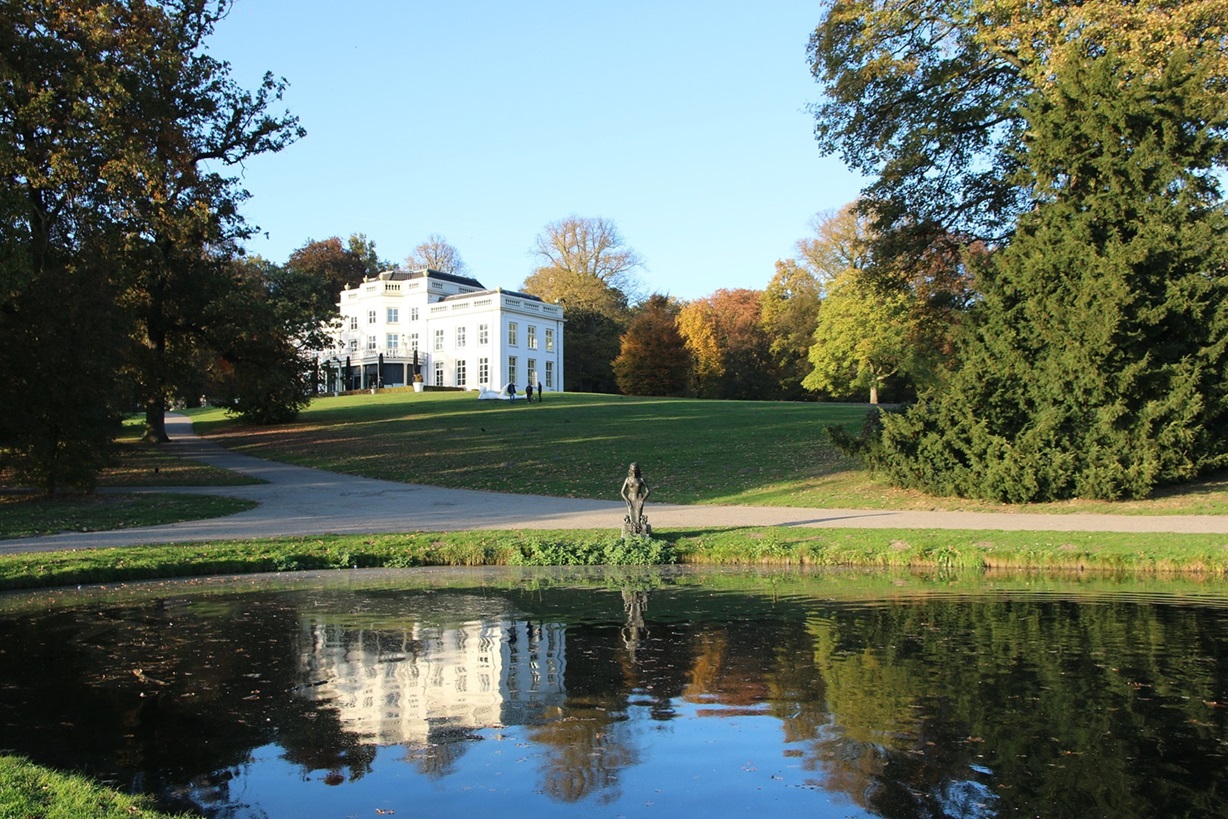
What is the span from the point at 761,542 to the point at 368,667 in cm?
795

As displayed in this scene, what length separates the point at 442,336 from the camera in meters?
80.4

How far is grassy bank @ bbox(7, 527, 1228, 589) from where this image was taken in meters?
13.2

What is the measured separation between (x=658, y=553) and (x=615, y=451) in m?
17.3

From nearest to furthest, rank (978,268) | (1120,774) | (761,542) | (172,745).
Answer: (1120,774)
(172,745)
(761,542)
(978,268)

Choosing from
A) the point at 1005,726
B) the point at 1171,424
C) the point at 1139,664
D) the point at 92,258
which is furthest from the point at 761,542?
the point at 92,258

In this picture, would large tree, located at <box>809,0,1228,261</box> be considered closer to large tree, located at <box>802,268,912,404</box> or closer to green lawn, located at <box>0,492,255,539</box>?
green lawn, located at <box>0,492,255,539</box>

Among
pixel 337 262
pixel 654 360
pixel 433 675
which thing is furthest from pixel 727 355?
pixel 433 675

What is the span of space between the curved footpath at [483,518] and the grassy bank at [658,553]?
1.43 meters

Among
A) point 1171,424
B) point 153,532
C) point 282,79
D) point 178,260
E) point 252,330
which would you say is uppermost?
point 282,79

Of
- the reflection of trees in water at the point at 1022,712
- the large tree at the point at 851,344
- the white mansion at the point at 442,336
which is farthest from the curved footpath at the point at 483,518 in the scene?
the white mansion at the point at 442,336

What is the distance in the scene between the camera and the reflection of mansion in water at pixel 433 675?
6.90 meters

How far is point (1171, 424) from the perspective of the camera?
1900cm

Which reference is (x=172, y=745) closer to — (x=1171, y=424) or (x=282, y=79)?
(x=1171, y=424)

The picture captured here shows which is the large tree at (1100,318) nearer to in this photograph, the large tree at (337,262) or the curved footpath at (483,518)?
the curved footpath at (483,518)
